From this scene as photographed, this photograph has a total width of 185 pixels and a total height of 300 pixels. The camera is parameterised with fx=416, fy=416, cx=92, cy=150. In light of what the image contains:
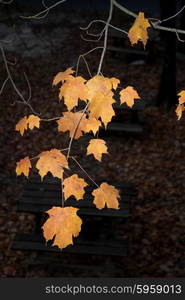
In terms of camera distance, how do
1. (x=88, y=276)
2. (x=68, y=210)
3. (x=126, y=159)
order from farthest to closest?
(x=126, y=159) → (x=88, y=276) → (x=68, y=210)

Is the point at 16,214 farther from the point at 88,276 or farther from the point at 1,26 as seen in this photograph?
the point at 1,26

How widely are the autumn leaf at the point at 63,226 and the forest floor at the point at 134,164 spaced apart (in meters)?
1.99

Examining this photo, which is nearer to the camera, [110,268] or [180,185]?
[110,268]

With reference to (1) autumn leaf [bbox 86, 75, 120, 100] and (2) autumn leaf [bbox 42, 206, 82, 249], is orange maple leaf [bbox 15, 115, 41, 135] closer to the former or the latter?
(1) autumn leaf [bbox 86, 75, 120, 100]

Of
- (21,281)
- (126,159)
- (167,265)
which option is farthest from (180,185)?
(21,281)

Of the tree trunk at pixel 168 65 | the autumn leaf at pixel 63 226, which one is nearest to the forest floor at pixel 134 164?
the tree trunk at pixel 168 65

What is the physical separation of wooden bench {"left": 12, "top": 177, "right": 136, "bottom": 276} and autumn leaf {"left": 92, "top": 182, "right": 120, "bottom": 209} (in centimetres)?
119

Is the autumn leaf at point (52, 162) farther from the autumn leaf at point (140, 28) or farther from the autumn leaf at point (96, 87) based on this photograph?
the autumn leaf at point (140, 28)

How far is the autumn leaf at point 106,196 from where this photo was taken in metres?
3.46

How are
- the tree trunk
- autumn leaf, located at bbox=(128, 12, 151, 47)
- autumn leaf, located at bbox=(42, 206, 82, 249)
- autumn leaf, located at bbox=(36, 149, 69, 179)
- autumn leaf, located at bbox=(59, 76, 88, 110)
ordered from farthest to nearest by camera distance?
1. the tree trunk
2. autumn leaf, located at bbox=(36, 149, 69, 179)
3. autumn leaf, located at bbox=(59, 76, 88, 110)
4. autumn leaf, located at bbox=(128, 12, 151, 47)
5. autumn leaf, located at bbox=(42, 206, 82, 249)

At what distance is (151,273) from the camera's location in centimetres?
514

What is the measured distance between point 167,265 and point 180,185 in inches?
67.7

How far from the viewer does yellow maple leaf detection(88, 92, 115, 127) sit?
2.98 m

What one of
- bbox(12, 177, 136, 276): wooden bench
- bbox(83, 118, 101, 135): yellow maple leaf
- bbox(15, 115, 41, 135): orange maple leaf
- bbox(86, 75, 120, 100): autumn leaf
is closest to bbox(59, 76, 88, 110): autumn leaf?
bbox(86, 75, 120, 100): autumn leaf
